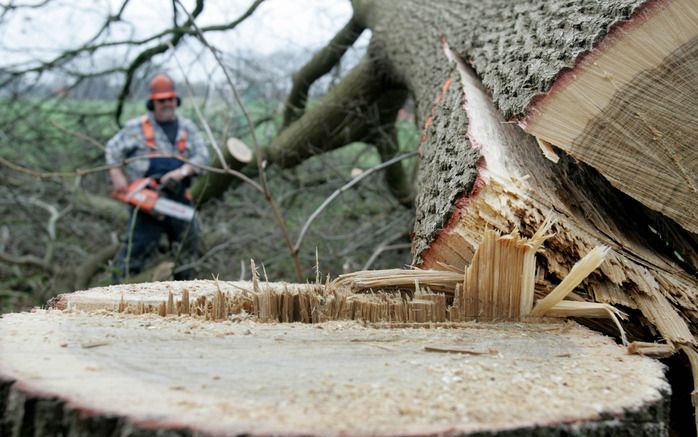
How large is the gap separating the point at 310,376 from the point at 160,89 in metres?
4.32

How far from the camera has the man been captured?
4.54m

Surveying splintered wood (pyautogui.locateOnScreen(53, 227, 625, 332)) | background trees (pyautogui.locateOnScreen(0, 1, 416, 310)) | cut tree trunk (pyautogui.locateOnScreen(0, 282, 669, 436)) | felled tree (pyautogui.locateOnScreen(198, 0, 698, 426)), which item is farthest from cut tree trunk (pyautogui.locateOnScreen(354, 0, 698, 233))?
background trees (pyautogui.locateOnScreen(0, 1, 416, 310))

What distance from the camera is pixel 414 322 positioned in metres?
1.29

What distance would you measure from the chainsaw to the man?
91 millimetres

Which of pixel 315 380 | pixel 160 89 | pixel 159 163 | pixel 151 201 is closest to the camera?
pixel 315 380

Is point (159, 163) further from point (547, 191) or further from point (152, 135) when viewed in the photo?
point (547, 191)

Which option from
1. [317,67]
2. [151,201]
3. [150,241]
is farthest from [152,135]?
[317,67]

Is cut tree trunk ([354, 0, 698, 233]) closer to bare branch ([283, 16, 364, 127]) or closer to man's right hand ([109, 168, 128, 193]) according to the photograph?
bare branch ([283, 16, 364, 127])

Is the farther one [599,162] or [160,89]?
[160,89]

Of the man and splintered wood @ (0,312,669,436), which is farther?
the man

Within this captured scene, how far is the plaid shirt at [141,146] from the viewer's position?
4.57 meters

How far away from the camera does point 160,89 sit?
15.9 feet

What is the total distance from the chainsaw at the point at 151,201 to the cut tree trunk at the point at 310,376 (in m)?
3.29

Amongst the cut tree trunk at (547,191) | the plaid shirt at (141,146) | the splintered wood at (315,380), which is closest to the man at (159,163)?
the plaid shirt at (141,146)
